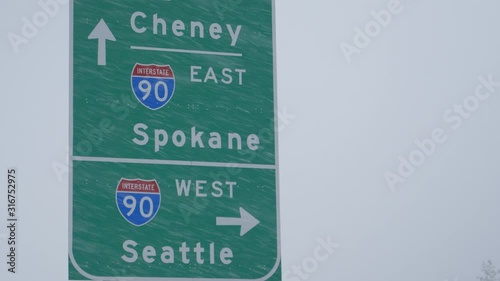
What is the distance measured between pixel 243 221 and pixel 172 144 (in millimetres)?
838

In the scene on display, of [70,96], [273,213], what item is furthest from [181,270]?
[70,96]

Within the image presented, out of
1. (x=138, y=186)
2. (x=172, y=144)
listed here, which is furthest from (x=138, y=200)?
(x=172, y=144)

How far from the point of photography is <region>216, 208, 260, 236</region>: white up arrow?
9.35 meters

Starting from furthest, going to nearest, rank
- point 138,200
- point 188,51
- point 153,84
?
point 188,51 < point 153,84 < point 138,200

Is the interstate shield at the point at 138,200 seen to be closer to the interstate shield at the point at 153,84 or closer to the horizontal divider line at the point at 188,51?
the interstate shield at the point at 153,84

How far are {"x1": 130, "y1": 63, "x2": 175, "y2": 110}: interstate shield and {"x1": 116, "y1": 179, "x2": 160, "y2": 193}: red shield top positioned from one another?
0.63 meters

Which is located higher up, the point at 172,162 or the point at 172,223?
the point at 172,162

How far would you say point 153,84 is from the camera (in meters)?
9.52

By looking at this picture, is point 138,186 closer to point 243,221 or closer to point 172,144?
point 172,144

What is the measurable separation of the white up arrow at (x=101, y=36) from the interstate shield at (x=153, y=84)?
28cm

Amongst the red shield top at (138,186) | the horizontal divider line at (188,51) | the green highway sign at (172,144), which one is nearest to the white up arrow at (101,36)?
the green highway sign at (172,144)

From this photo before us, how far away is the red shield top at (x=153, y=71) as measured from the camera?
9539 millimetres

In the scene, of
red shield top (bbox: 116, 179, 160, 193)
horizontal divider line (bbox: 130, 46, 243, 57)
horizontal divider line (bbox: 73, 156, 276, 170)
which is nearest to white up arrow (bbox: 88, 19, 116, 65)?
horizontal divider line (bbox: 130, 46, 243, 57)

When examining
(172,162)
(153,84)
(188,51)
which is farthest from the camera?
(188,51)
